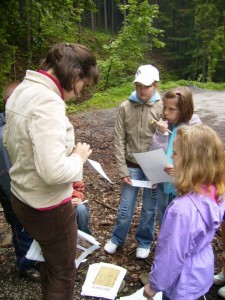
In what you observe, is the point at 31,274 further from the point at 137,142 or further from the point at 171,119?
the point at 171,119

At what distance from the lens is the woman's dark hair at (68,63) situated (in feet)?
5.98

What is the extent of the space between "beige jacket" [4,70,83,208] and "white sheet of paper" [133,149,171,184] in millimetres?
946

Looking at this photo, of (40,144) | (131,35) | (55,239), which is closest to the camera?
(40,144)

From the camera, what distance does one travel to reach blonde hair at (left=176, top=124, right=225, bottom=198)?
180cm

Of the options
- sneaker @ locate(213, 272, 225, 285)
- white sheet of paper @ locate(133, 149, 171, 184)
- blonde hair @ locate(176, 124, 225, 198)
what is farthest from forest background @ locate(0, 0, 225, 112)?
sneaker @ locate(213, 272, 225, 285)

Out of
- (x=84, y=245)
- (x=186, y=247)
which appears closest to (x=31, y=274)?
(x=84, y=245)

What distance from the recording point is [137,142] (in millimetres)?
3123

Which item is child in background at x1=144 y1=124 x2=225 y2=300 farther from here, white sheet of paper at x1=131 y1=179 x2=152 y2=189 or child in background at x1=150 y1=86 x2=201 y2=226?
white sheet of paper at x1=131 y1=179 x2=152 y2=189

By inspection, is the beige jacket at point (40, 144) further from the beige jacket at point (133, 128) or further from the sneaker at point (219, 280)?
the sneaker at point (219, 280)

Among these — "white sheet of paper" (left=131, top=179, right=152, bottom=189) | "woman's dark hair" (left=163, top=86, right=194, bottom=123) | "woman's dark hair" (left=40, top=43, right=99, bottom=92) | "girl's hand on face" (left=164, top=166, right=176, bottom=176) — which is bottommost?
"white sheet of paper" (left=131, top=179, right=152, bottom=189)

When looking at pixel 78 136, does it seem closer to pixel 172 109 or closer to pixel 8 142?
pixel 172 109

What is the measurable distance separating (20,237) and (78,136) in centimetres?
526

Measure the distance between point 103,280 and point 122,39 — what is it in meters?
15.8

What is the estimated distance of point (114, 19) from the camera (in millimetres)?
40188
